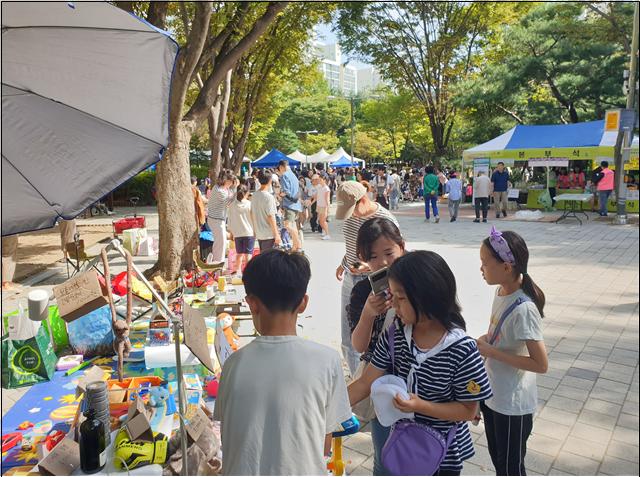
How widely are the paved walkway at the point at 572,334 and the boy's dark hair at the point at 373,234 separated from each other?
1.16m

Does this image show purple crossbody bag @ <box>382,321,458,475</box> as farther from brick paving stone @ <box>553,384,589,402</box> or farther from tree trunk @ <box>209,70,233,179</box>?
tree trunk @ <box>209,70,233,179</box>

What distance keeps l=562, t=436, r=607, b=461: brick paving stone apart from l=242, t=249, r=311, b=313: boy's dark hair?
8.84ft

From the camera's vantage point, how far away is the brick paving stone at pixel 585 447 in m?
3.23

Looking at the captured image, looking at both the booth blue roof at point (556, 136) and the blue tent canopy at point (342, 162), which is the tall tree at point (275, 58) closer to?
the booth blue roof at point (556, 136)

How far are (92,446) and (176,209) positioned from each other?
5589 mm

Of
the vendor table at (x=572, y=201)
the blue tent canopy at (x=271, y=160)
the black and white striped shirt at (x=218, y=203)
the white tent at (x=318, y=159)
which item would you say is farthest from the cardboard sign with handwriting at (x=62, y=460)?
the white tent at (x=318, y=159)

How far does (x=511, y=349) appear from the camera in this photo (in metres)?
2.40

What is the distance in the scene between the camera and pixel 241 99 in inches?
756

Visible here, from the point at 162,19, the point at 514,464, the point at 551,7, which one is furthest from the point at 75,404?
the point at 551,7

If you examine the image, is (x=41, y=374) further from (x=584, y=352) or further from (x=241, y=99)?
(x=241, y=99)

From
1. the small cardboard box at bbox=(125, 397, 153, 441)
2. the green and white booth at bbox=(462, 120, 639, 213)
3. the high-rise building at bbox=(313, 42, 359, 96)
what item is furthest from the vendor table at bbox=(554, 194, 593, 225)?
the high-rise building at bbox=(313, 42, 359, 96)

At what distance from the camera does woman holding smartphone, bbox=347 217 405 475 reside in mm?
2342

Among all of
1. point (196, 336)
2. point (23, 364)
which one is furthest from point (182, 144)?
point (196, 336)

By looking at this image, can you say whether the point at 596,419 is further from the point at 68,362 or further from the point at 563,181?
the point at 563,181
